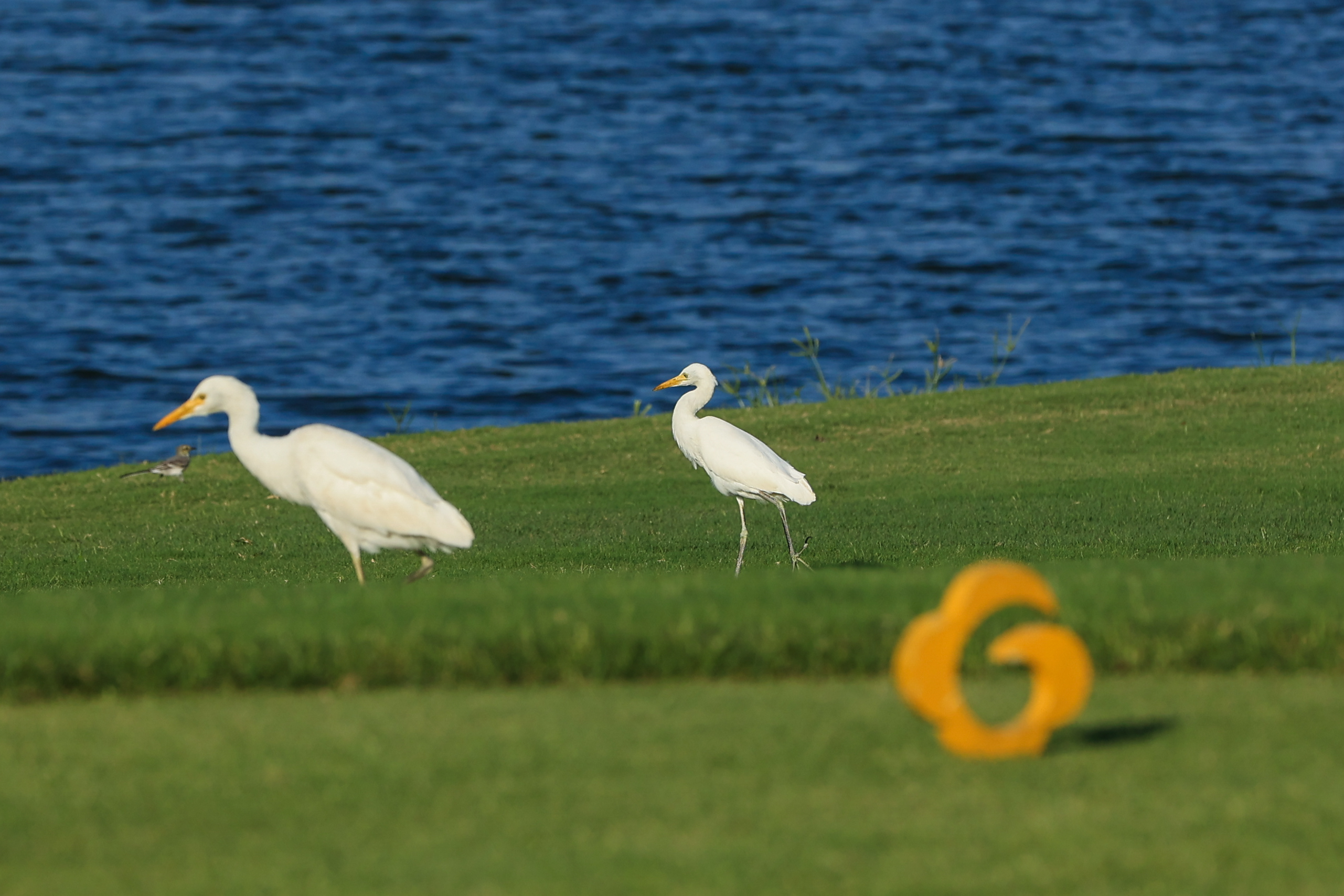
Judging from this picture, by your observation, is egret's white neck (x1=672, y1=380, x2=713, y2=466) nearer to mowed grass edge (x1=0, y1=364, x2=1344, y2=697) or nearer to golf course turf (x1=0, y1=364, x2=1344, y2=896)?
mowed grass edge (x1=0, y1=364, x2=1344, y2=697)

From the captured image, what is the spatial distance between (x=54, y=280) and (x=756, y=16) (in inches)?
1216

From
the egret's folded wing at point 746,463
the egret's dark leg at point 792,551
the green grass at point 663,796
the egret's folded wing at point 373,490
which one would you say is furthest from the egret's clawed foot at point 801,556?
the green grass at point 663,796

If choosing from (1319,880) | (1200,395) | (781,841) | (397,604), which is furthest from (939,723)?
(1200,395)

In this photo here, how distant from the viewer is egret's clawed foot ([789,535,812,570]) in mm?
12141

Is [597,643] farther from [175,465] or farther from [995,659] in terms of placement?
[175,465]

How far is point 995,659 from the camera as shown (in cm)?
597

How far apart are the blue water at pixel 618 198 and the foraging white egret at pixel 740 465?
12.7m

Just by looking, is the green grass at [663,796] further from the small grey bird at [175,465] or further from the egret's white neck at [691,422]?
the small grey bird at [175,465]

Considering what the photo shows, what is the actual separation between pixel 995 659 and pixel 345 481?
481 cm

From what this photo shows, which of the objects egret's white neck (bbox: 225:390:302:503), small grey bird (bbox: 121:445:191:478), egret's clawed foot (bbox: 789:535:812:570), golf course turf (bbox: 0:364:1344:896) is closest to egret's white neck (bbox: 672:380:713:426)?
egret's clawed foot (bbox: 789:535:812:570)

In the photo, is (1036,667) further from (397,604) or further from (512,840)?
(397,604)

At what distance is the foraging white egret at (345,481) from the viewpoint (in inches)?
375

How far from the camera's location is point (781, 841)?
534 cm

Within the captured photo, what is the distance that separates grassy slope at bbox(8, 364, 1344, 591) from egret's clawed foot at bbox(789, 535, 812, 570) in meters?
0.13
